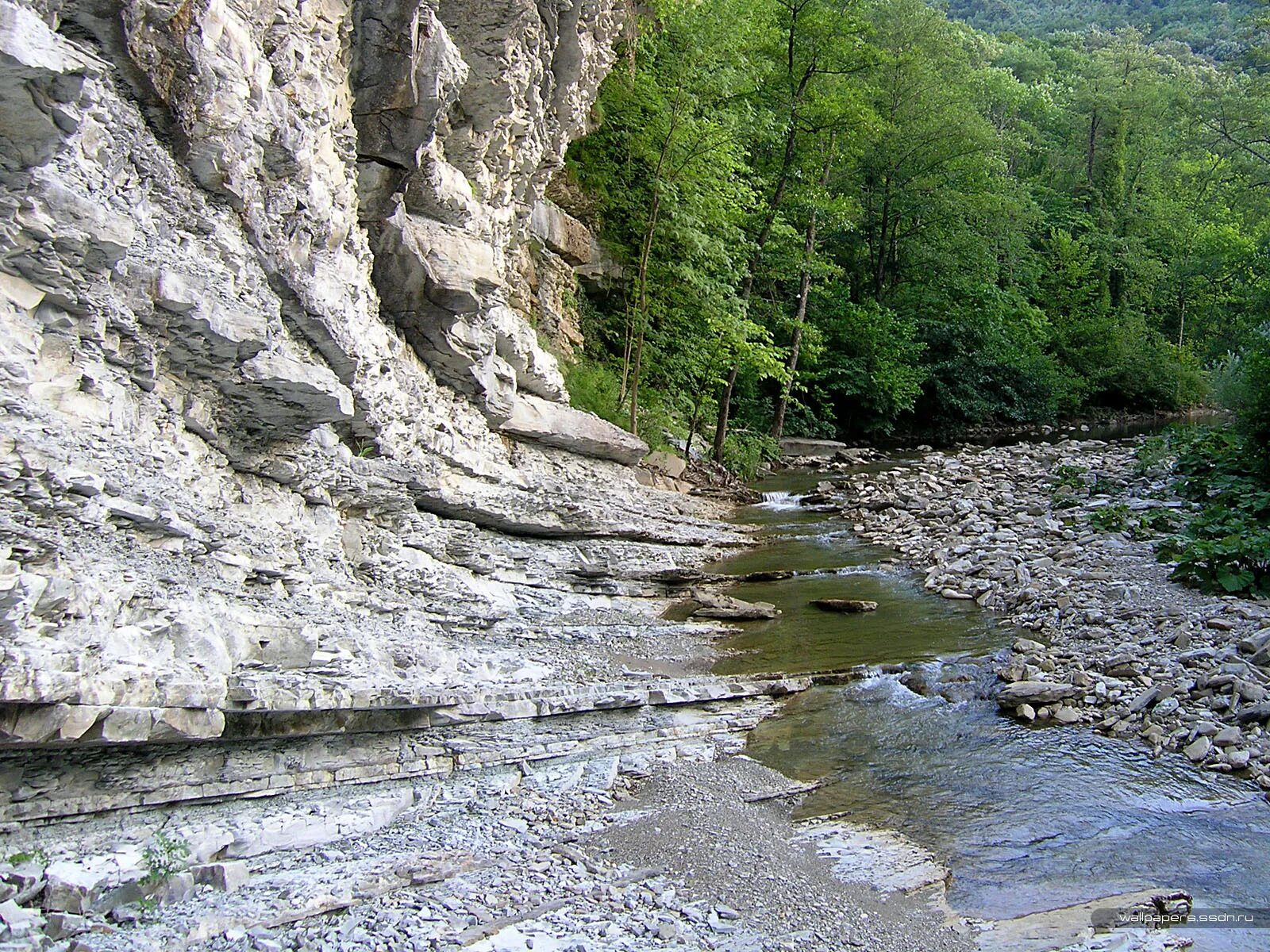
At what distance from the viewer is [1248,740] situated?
258 inches

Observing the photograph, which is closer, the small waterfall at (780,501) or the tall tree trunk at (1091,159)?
the small waterfall at (780,501)

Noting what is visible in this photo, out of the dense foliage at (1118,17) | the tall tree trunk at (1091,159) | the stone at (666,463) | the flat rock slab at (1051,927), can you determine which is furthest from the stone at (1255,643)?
the dense foliage at (1118,17)

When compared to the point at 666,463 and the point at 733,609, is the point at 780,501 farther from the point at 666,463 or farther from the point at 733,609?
the point at 733,609

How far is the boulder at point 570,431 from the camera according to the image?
14.0 m

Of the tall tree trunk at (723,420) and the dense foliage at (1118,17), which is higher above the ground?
the dense foliage at (1118,17)

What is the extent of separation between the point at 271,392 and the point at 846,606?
270 inches

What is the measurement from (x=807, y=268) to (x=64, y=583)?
21271mm

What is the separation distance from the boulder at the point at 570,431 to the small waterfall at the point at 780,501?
309 cm

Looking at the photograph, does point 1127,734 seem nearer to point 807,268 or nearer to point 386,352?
point 386,352

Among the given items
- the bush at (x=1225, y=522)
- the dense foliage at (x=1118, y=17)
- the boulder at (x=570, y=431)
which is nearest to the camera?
the bush at (x=1225, y=522)

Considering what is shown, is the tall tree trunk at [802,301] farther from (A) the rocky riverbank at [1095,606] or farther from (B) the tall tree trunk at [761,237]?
(A) the rocky riverbank at [1095,606]

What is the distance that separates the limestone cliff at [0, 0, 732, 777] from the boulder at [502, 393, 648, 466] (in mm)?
169

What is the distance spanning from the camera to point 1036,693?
7691 millimetres

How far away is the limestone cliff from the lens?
515 centimetres
